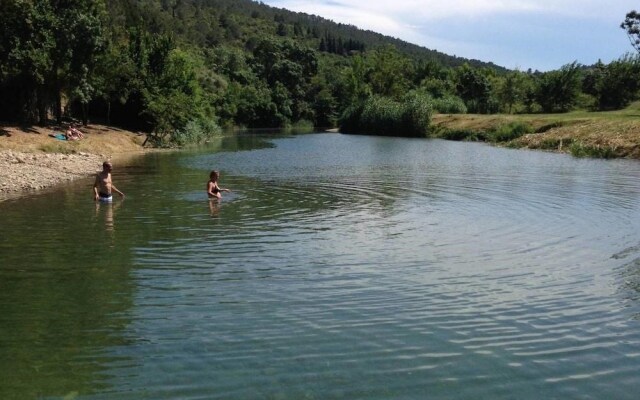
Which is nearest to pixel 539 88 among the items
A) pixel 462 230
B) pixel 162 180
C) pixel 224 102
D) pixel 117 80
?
pixel 224 102

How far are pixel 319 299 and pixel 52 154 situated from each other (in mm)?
35460

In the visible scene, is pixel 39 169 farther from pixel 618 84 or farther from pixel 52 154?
pixel 618 84

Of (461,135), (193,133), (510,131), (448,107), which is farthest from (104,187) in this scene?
(448,107)

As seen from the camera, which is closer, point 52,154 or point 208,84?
point 52,154

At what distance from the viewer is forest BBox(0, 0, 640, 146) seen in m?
48.8

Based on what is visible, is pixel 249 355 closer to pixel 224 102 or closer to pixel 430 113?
pixel 430 113

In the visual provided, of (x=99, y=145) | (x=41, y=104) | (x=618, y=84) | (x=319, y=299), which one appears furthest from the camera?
(x=618, y=84)

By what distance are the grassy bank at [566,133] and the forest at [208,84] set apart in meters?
15.7

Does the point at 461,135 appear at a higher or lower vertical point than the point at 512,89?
lower

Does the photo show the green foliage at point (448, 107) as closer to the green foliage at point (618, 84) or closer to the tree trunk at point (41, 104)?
the green foliage at point (618, 84)

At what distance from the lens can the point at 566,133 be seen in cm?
5984

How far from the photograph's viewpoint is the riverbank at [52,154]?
30.0 metres

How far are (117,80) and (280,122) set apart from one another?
287 ft

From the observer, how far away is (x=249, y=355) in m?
8.98
